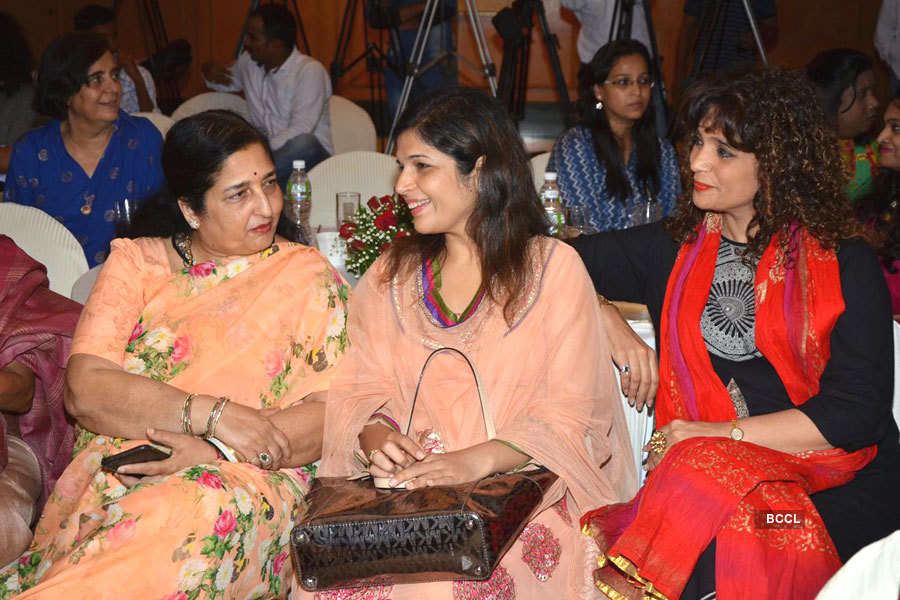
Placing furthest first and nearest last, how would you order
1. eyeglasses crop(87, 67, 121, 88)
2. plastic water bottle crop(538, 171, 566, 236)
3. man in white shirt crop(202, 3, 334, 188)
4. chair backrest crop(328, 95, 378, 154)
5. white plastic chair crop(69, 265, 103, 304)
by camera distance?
chair backrest crop(328, 95, 378, 154) < man in white shirt crop(202, 3, 334, 188) < eyeglasses crop(87, 67, 121, 88) < plastic water bottle crop(538, 171, 566, 236) < white plastic chair crop(69, 265, 103, 304)

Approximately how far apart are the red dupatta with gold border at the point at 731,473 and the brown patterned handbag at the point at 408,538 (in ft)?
0.90

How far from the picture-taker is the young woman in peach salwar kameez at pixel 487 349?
1.93m

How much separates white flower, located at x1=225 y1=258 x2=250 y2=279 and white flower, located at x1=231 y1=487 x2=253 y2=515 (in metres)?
0.58

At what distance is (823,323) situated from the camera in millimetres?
1922

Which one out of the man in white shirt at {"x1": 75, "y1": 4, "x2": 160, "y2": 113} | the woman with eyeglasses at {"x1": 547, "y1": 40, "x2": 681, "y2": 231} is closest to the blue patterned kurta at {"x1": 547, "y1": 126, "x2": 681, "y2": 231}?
the woman with eyeglasses at {"x1": 547, "y1": 40, "x2": 681, "y2": 231}

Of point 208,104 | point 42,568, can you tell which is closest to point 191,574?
point 42,568

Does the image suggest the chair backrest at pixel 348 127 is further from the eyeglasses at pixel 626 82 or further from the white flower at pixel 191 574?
the white flower at pixel 191 574

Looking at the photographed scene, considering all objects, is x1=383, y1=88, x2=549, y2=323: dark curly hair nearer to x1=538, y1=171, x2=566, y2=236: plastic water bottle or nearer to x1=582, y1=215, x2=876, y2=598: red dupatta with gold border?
x1=582, y1=215, x2=876, y2=598: red dupatta with gold border

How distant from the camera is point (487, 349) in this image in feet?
6.65

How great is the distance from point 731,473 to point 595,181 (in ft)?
7.95

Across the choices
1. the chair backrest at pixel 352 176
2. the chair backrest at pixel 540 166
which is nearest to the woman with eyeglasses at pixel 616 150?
the chair backrest at pixel 540 166

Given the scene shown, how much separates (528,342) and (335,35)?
853 centimetres

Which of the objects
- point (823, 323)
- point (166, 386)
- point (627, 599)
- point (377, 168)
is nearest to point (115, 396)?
point (166, 386)

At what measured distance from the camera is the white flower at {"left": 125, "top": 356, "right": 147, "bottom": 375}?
2.15 meters
